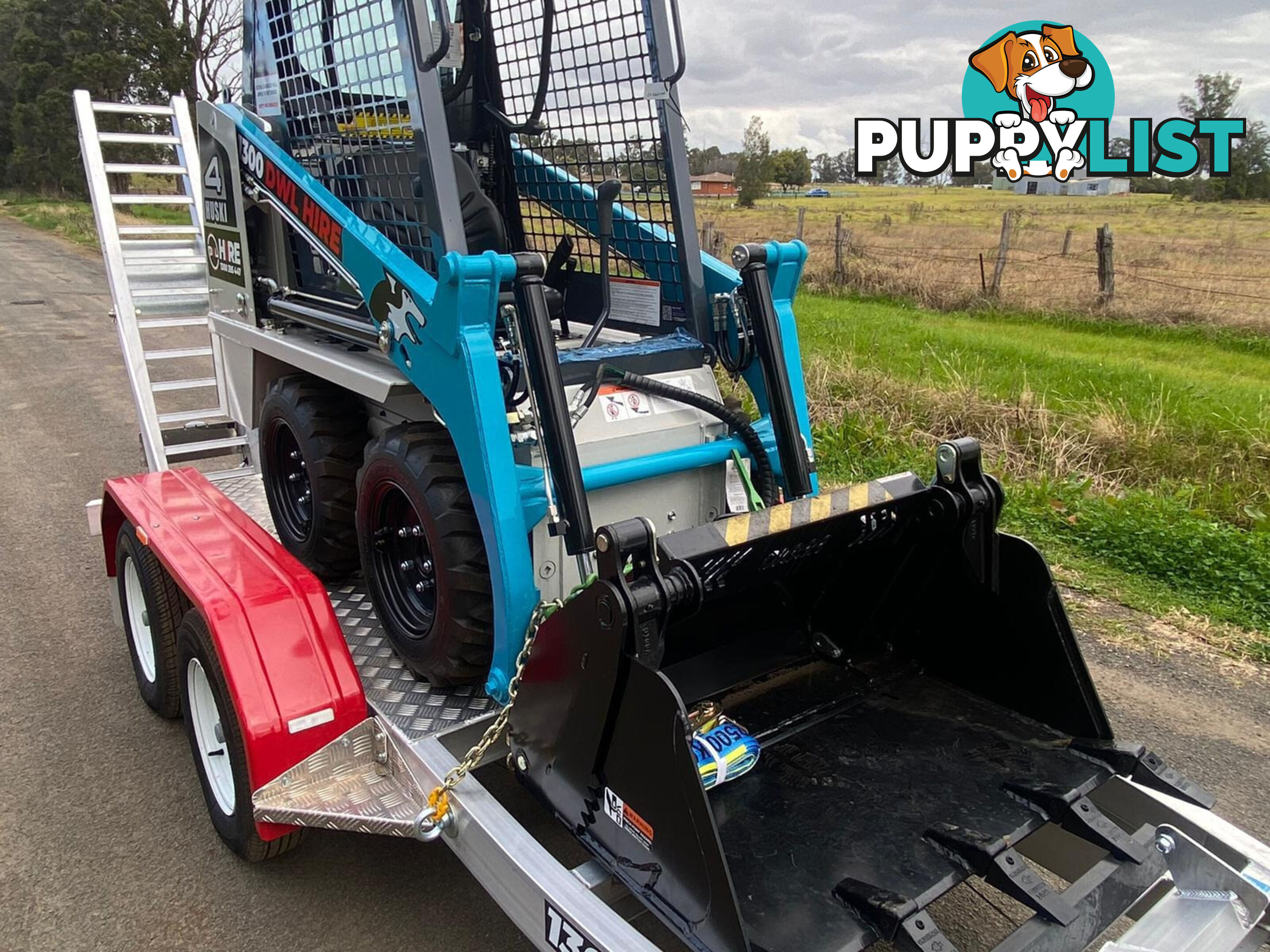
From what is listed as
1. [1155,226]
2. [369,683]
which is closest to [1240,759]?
[369,683]

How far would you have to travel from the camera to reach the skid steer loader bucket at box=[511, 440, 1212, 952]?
1964 millimetres

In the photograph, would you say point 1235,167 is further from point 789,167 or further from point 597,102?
point 597,102

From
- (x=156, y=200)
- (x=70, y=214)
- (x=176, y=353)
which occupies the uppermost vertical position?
(x=70, y=214)

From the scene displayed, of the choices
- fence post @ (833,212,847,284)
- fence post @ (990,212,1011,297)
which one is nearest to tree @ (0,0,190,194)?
fence post @ (833,212,847,284)

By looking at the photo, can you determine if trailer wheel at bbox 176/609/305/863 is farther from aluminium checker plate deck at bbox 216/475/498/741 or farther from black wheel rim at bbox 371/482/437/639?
black wheel rim at bbox 371/482/437/639

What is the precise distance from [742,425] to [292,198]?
6.32ft

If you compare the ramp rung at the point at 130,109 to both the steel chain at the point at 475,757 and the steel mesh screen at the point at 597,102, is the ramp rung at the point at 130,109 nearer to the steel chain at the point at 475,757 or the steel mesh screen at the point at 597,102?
the steel mesh screen at the point at 597,102

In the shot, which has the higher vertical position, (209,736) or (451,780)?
(451,780)

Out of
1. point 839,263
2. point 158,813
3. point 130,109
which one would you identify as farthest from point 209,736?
point 839,263

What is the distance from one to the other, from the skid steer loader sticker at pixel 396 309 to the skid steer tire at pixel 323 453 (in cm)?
76

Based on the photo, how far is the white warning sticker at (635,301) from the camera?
351 cm

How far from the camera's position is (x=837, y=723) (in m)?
2.73

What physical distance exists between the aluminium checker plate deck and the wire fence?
8.21 metres

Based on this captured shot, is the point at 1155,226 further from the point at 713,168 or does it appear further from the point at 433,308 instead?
the point at 433,308
